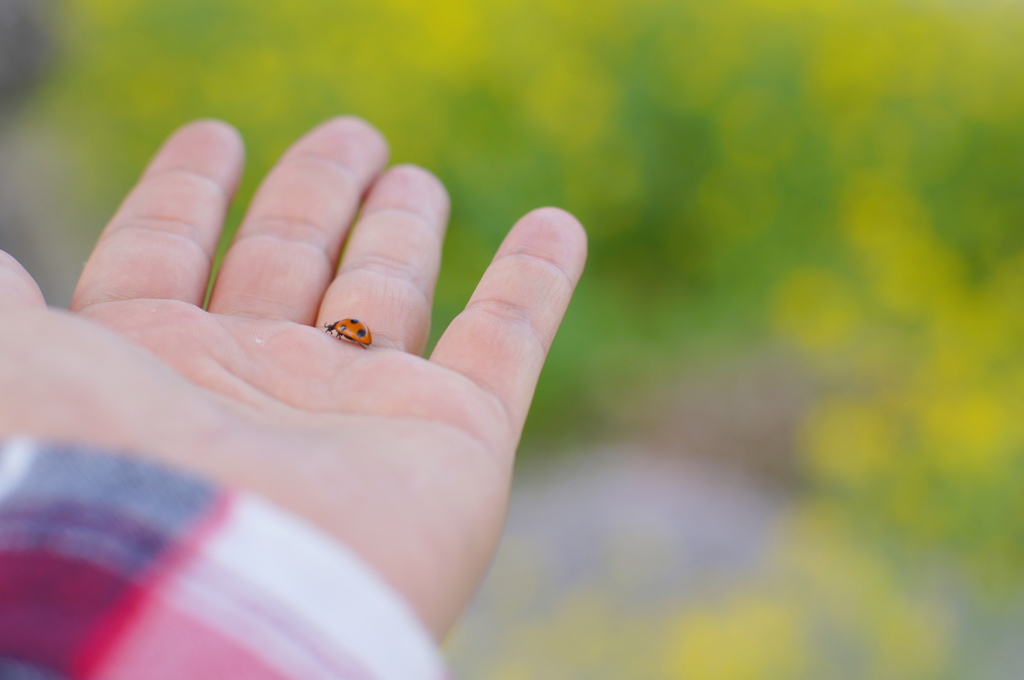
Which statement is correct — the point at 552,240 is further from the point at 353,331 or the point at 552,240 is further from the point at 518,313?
the point at 353,331

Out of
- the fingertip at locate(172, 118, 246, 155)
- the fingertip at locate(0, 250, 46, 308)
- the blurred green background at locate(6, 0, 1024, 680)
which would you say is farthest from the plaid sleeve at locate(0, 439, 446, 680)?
the blurred green background at locate(6, 0, 1024, 680)

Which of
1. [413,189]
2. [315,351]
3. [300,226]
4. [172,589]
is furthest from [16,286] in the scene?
[413,189]

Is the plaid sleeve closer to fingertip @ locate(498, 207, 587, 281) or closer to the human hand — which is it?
the human hand

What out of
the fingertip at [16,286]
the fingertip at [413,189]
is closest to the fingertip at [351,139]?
the fingertip at [413,189]

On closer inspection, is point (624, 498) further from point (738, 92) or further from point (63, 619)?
point (63, 619)

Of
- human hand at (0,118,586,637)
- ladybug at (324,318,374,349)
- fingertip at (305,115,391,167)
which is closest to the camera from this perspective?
human hand at (0,118,586,637)

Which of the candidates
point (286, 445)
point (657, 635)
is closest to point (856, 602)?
point (657, 635)

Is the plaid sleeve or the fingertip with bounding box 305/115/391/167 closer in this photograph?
the plaid sleeve
